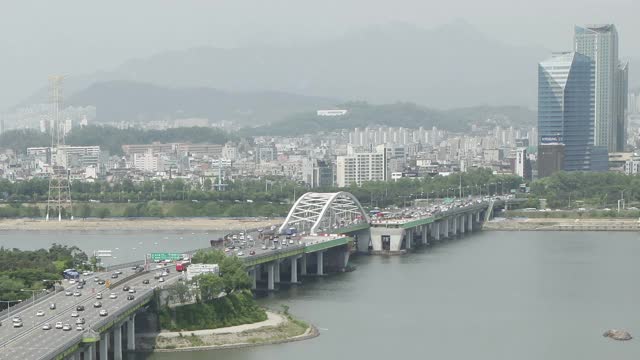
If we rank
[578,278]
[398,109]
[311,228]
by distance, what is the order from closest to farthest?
[578,278], [311,228], [398,109]

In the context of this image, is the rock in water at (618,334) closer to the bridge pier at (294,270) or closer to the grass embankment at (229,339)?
the grass embankment at (229,339)

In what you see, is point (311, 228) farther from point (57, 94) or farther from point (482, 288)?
point (57, 94)

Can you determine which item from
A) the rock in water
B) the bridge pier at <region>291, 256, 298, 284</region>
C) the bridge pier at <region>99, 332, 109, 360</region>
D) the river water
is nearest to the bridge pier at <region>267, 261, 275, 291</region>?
the river water

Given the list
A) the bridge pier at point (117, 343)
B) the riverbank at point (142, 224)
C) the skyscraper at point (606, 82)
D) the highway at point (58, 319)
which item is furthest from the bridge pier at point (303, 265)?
the skyscraper at point (606, 82)

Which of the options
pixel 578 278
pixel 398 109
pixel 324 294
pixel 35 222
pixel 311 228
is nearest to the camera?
pixel 324 294

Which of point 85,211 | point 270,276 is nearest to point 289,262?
point 270,276

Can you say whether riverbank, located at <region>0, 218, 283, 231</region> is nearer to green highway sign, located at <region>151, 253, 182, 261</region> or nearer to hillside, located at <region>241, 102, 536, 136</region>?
green highway sign, located at <region>151, 253, 182, 261</region>

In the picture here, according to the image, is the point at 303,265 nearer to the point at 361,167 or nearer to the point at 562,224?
the point at 562,224

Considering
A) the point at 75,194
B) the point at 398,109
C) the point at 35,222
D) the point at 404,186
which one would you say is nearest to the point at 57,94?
the point at 75,194
